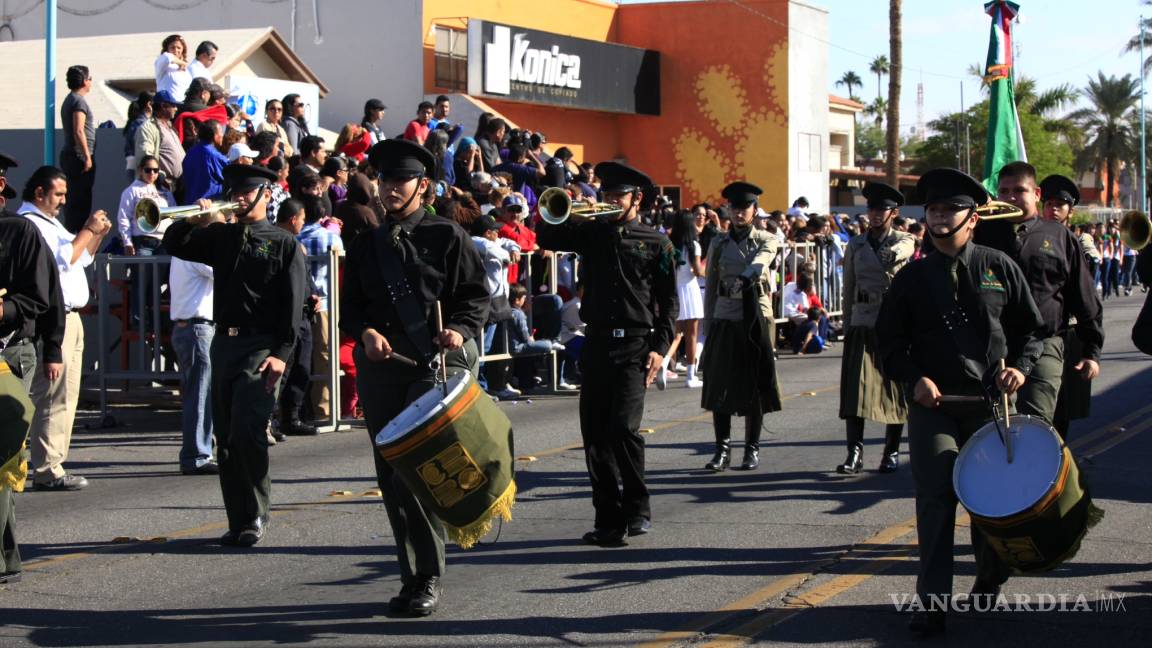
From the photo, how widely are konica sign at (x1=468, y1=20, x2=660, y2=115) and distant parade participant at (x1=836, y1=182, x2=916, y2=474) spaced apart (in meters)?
20.9

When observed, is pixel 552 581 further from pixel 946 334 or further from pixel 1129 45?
pixel 1129 45

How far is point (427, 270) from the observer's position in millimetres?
6656

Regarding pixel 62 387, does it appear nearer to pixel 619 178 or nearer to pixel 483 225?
pixel 619 178

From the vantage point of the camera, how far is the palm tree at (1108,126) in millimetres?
82562

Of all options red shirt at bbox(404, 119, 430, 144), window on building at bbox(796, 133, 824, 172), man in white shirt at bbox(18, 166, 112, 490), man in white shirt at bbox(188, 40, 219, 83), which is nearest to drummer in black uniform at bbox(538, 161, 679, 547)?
man in white shirt at bbox(18, 166, 112, 490)

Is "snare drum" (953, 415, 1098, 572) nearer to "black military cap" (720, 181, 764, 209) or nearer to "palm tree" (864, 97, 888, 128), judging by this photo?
"black military cap" (720, 181, 764, 209)

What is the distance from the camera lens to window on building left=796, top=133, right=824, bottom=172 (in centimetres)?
3741

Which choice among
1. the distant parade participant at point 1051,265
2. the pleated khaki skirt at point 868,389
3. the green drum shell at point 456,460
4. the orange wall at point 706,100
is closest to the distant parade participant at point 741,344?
the pleated khaki skirt at point 868,389

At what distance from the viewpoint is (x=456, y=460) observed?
5.97 metres

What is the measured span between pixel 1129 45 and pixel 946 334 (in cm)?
8191

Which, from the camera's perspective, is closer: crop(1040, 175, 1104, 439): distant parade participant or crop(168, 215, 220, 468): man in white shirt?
crop(1040, 175, 1104, 439): distant parade participant

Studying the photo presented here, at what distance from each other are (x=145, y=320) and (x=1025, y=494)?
30.5 ft

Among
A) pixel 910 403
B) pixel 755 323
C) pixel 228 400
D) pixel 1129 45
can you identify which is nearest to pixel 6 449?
pixel 228 400

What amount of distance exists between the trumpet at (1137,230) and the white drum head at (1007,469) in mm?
2113
